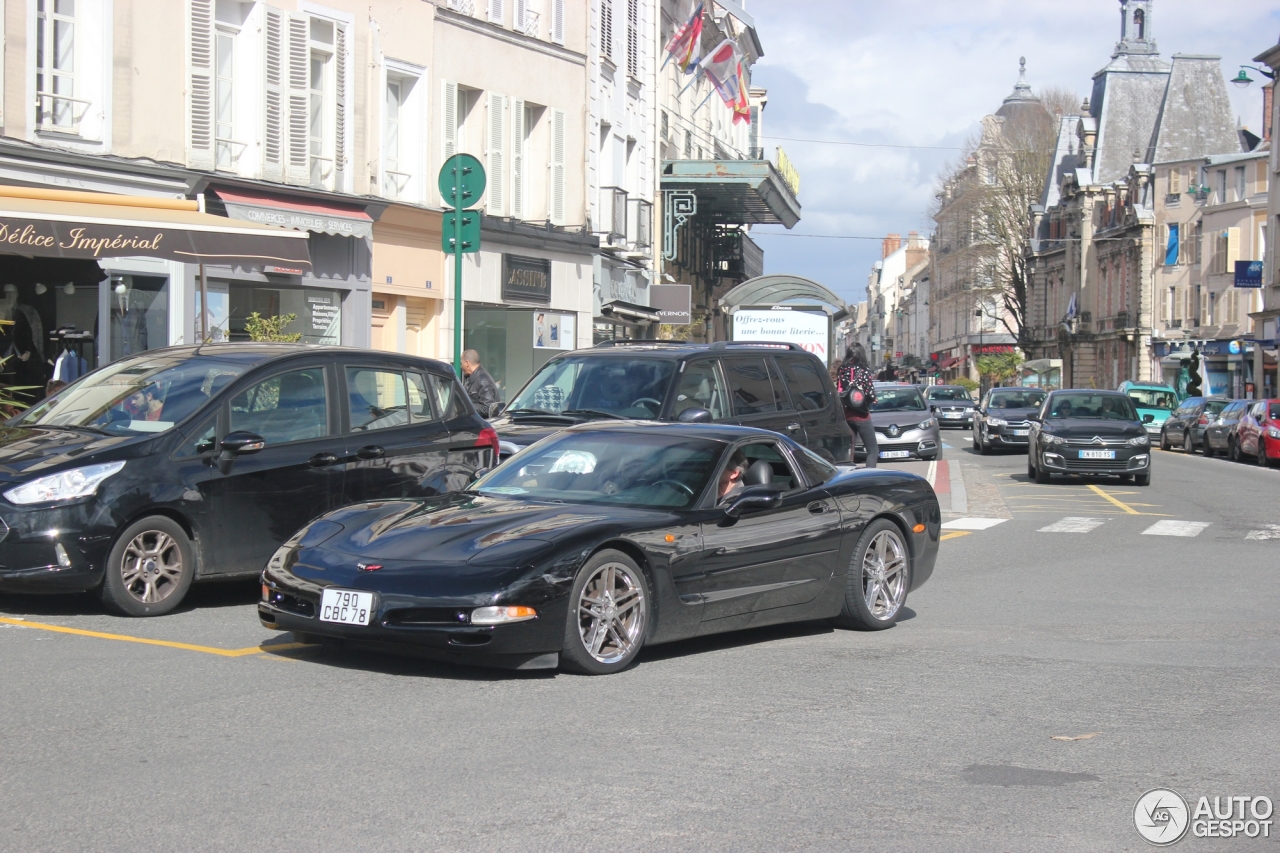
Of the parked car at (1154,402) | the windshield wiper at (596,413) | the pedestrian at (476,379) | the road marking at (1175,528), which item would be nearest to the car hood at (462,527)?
the windshield wiper at (596,413)

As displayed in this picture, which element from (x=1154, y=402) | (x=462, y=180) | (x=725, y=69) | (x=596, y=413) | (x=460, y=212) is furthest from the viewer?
(x=1154, y=402)

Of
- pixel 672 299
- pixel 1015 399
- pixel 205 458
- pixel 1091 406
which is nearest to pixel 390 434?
pixel 205 458

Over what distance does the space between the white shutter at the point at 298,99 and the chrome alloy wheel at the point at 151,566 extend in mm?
14084

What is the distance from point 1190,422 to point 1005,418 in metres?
9.89

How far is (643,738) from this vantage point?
582 cm

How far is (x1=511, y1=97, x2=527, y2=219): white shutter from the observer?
27.6 meters

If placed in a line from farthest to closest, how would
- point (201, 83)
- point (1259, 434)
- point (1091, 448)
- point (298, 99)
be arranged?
point (1259, 434), point (1091, 448), point (298, 99), point (201, 83)

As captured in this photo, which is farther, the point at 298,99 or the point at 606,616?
the point at 298,99

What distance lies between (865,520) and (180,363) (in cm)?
459

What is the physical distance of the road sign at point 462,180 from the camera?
14.9 meters

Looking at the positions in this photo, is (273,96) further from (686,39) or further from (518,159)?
(686,39)

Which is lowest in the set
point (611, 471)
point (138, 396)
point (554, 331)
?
point (611, 471)

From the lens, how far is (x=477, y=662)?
22.8 ft

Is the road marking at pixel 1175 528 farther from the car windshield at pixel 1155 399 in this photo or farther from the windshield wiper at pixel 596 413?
the car windshield at pixel 1155 399
